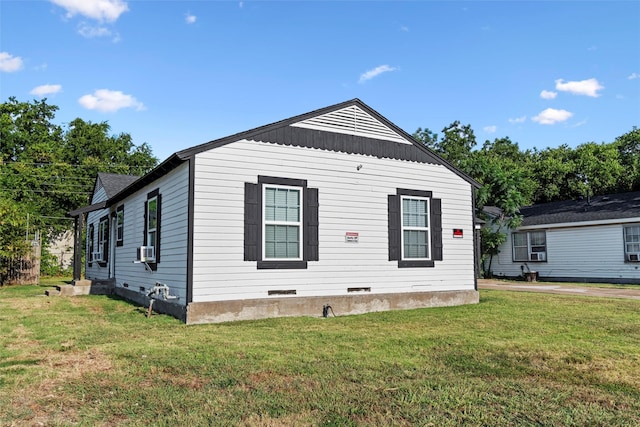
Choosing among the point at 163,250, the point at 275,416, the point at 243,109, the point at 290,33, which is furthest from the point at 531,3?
the point at 275,416

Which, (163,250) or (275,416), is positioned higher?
(163,250)

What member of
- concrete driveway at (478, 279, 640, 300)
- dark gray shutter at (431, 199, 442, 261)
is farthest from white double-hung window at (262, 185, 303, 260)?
concrete driveway at (478, 279, 640, 300)

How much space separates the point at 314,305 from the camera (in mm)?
9375

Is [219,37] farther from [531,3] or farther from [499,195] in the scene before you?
[499,195]

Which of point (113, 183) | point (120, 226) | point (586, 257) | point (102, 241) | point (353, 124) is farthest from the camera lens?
point (586, 257)

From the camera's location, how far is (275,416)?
3562 millimetres

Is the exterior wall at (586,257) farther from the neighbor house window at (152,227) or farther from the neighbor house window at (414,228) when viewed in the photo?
the neighbor house window at (152,227)

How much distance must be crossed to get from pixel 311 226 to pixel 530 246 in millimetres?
16811

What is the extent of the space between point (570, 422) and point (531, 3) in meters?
11.9

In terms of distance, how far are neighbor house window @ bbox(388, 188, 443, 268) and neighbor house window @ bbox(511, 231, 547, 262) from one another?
44.1 feet

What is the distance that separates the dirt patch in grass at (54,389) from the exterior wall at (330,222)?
113 inches

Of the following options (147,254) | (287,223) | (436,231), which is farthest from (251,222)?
(436,231)

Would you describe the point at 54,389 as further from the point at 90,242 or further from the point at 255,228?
the point at 90,242

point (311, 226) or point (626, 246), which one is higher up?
point (311, 226)
